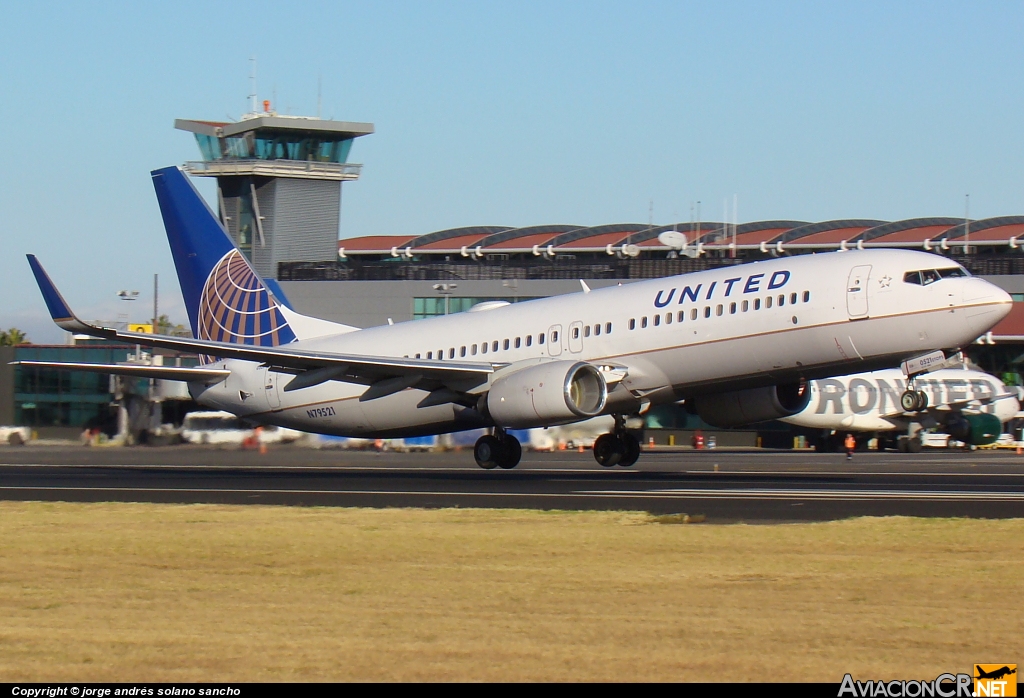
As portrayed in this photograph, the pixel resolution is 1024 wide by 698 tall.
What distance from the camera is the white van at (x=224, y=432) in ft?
121

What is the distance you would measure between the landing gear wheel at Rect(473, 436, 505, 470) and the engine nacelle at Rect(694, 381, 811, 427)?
16.9 ft

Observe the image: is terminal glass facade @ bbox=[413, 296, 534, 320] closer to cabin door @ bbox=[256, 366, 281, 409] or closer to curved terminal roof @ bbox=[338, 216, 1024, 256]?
curved terminal roof @ bbox=[338, 216, 1024, 256]

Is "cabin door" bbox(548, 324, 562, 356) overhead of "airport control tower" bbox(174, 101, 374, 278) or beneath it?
beneath

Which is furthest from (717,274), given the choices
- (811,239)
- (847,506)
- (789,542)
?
(811,239)

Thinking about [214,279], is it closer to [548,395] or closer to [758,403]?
[548,395]

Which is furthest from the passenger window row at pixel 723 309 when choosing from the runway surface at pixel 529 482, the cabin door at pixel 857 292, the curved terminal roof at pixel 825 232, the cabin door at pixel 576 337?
the curved terminal roof at pixel 825 232

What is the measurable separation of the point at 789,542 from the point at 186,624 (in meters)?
7.69

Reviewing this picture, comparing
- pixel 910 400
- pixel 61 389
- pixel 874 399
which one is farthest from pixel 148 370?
pixel 874 399

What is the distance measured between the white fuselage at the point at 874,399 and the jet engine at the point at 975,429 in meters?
1.99

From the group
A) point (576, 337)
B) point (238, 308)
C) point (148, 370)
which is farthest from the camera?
point (238, 308)

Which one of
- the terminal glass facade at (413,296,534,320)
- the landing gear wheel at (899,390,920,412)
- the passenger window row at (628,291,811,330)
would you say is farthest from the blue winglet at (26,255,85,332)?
the terminal glass facade at (413,296,534,320)

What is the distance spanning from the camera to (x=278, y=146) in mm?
87688

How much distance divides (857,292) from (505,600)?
53.4ft

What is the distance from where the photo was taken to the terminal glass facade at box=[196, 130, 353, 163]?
87375 millimetres
